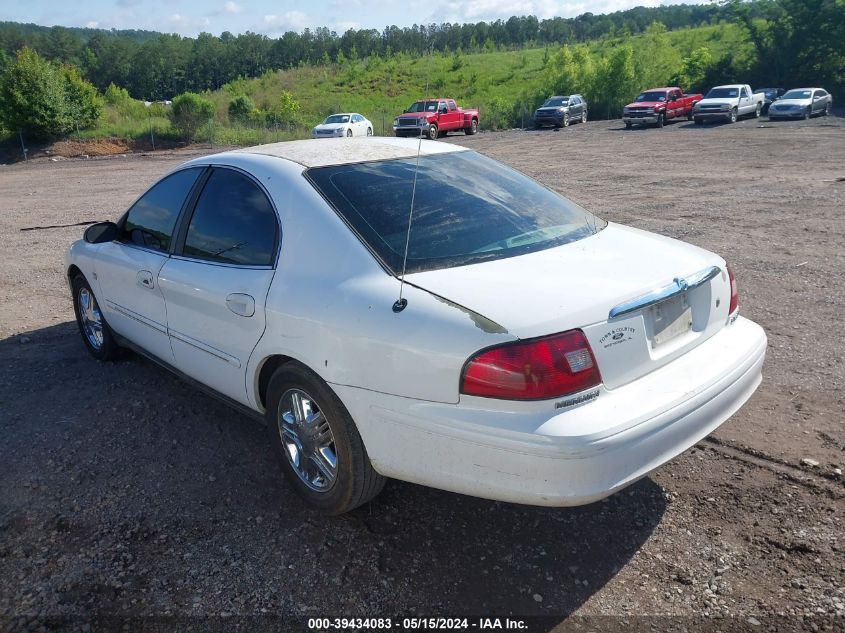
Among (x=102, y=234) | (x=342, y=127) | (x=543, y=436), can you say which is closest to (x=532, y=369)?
(x=543, y=436)

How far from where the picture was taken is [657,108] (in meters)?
36.6

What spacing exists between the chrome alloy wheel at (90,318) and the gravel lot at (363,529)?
21 centimetres

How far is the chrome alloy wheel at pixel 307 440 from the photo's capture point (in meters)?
3.05

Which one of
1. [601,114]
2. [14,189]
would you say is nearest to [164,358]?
[14,189]

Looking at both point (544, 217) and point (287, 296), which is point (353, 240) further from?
point (544, 217)

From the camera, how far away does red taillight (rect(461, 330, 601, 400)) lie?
7.84 feet

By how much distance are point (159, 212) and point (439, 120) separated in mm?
30041

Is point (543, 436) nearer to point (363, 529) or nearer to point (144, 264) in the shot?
point (363, 529)

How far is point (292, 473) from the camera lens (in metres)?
3.29

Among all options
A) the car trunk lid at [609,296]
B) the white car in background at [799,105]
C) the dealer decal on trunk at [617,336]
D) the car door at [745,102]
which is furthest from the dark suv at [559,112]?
the dealer decal on trunk at [617,336]

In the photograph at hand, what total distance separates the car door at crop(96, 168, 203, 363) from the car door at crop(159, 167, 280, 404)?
15cm

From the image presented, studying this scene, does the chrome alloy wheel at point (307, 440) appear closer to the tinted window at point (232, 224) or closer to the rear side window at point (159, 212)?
the tinted window at point (232, 224)

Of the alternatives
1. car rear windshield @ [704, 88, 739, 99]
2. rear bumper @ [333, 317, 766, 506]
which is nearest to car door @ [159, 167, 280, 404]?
rear bumper @ [333, 317, 766, 506]

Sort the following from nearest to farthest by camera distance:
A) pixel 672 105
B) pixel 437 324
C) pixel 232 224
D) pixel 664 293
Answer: pixel 437 324
pixel 664 293
pixel 232 224
pixel 672 105
